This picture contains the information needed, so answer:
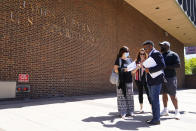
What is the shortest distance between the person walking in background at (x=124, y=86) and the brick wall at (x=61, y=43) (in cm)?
409

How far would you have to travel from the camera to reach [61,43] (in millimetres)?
7918

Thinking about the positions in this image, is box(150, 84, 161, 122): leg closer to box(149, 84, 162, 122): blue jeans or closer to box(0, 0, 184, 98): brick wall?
box(149, 84, 162, 122): blue jeans

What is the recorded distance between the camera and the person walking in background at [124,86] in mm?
3973

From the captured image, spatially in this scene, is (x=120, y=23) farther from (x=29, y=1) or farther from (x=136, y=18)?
(x=29, y=1)

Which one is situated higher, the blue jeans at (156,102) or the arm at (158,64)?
the arm at (158,64)

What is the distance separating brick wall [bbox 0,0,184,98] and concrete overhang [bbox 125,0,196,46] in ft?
5.48

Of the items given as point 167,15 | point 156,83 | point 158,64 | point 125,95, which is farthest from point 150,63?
point 167,15

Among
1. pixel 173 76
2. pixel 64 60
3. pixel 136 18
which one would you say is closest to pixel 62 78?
pixel 64 60

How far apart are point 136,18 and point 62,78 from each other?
8909 mm

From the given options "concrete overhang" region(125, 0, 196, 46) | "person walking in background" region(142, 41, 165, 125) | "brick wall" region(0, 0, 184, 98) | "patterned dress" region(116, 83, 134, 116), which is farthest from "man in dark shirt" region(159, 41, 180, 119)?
"concrete overhang" region(125, 0, 196, 46)

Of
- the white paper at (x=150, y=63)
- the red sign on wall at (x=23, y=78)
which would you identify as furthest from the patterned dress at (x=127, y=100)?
the red sign on wall at (x=23, y=78)

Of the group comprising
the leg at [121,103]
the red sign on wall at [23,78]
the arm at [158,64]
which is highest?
the arm at [158,64]

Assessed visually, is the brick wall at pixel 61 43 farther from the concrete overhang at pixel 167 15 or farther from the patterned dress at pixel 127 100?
the patterned dress at pixel 127 100

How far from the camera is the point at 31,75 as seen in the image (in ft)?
22.1
